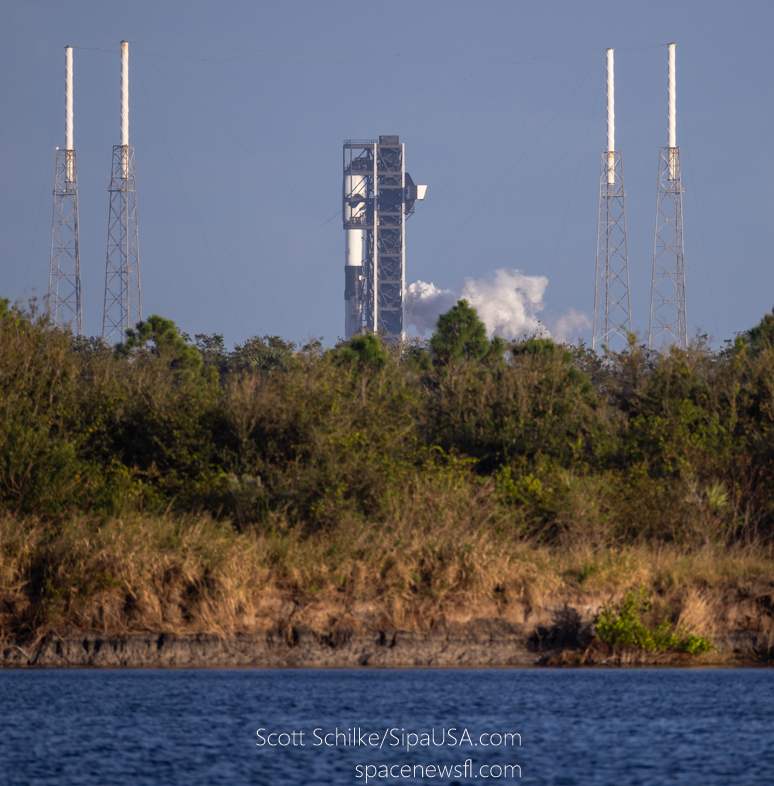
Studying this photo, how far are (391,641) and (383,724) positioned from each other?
307 inches

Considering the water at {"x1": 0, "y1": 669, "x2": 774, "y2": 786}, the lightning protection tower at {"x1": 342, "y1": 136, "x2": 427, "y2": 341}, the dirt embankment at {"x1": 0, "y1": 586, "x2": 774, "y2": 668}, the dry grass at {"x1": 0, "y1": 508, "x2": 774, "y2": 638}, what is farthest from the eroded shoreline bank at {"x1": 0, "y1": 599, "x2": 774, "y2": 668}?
the lightning protection tower at {"x1": 342, "y1": 136, "x2": 427, "y2": 341}

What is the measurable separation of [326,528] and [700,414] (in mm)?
11078

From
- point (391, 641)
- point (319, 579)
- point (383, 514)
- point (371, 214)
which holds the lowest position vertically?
point (391, 641)

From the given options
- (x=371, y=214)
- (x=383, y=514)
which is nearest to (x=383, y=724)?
(x=383, y=514)

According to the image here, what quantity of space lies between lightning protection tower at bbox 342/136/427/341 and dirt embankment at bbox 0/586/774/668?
385 ft

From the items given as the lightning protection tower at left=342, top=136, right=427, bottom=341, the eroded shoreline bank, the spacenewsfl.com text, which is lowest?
the spacenewsfl.com text

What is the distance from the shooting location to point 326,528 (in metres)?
29.9

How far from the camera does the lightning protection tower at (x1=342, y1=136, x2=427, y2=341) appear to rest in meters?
146

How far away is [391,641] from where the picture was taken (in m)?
27.4

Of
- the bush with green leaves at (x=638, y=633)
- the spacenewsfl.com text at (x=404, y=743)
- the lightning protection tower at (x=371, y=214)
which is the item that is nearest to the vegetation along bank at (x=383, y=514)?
the bush with green leaves at (x=638, y=633)

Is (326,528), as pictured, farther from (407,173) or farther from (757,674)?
(407,173)

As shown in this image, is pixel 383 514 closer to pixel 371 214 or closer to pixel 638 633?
pixel 638 633

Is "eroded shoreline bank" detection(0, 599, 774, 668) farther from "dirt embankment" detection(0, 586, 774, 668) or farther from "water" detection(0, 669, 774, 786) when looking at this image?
"water" detection(0, 669, 774, 786)

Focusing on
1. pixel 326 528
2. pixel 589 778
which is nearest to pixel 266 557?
pixel 326 528
